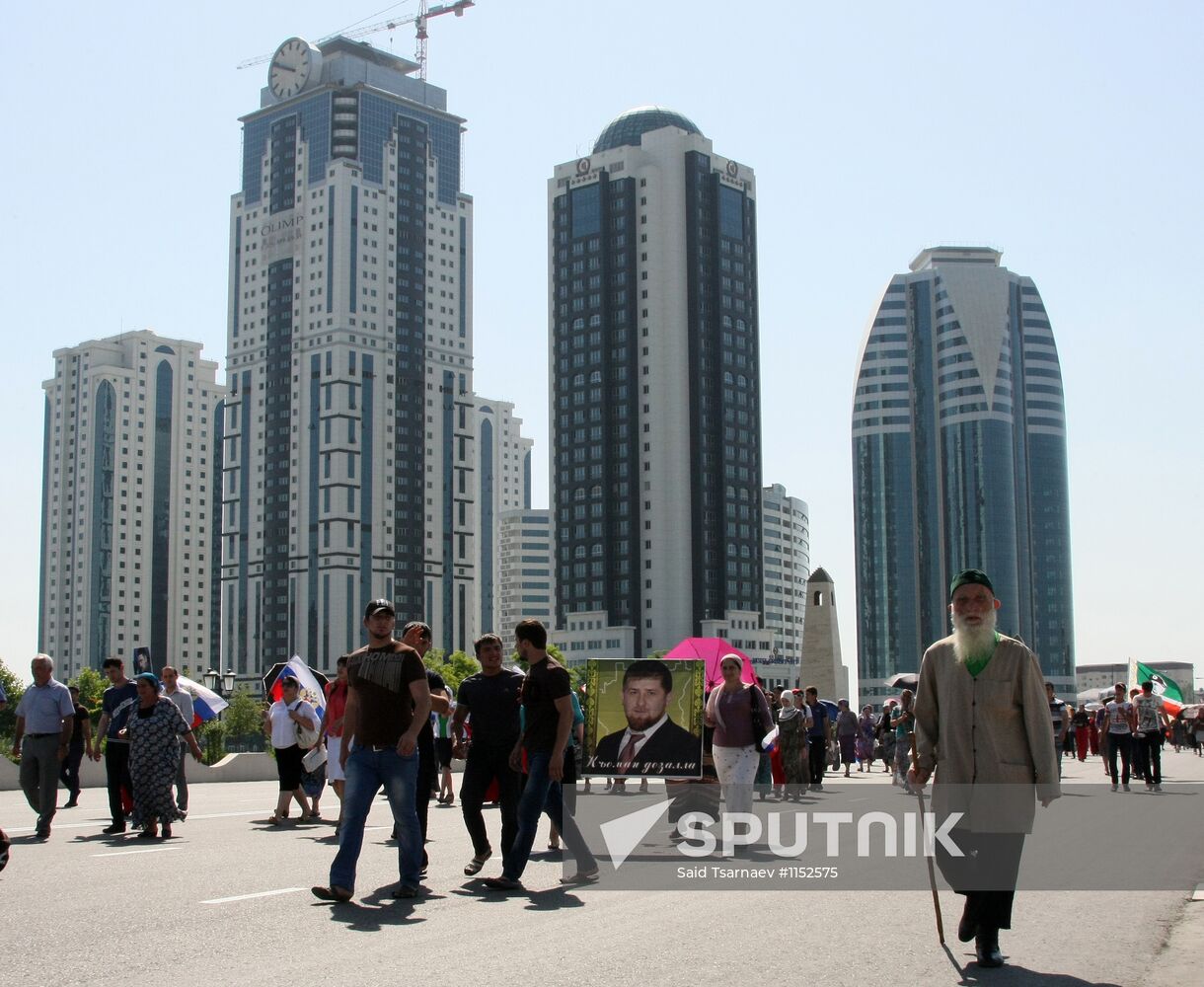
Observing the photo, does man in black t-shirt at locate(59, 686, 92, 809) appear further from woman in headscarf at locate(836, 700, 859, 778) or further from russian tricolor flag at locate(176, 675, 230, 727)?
woman in headscarf at locate(836, 700, 859, 778)

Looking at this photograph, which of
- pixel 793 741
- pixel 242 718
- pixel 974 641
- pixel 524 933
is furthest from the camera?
pixel 242 718

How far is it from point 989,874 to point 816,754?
16.7m

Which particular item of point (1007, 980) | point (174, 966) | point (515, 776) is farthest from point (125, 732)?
point (1007, 980)

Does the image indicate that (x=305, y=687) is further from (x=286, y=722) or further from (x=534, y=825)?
(x=534, y=825)

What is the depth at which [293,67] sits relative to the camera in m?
164

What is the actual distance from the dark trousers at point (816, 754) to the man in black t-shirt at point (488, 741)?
13446 millimetres

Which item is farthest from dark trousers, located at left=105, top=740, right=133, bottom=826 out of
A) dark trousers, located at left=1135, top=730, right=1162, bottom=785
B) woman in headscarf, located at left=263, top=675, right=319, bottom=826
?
dark trousers, located at left=1135, top=730, right=1162, bottom=785

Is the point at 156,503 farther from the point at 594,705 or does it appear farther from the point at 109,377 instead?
the point at 594,705

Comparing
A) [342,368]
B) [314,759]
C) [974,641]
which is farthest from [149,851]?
[342,368]

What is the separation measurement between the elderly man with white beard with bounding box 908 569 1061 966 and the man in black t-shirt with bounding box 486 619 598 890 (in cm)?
319

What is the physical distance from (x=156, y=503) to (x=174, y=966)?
7331 inches

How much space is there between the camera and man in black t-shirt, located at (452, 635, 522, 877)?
10.6m

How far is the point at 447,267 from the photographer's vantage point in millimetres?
168875

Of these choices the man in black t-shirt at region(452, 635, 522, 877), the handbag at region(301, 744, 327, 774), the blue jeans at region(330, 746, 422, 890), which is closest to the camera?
the blue jeans at region(330, 746, 422, 890)
